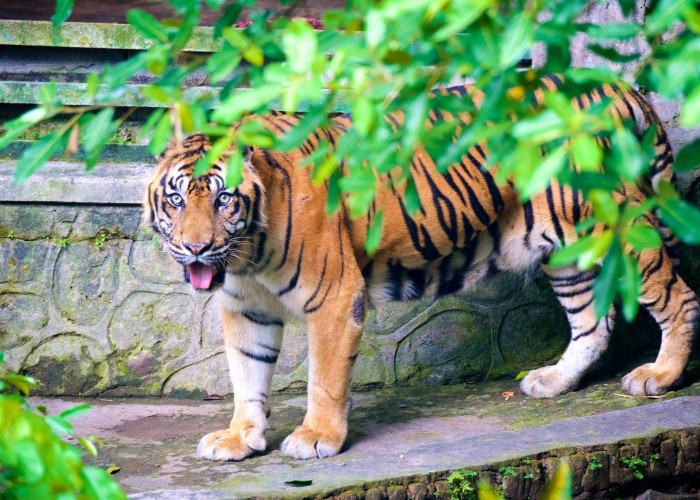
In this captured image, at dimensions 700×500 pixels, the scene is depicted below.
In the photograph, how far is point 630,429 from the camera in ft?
11.7

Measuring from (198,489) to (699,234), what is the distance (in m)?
2.39

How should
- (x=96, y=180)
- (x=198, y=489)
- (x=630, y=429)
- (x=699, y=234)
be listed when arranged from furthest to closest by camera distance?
(x=96, y=180) → (x=630, y=429) → (x=198, y=489) → (x=699, y=234)

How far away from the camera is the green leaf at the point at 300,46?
1200 mm

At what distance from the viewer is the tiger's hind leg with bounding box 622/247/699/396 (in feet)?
13.0

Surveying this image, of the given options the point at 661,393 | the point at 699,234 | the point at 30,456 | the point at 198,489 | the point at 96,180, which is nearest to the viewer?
the point at 699,234

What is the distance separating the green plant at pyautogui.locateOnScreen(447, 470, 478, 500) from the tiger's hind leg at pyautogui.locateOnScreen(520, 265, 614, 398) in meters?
1.04

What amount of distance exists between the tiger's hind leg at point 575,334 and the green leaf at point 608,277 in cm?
288

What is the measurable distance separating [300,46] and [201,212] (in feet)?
6.61

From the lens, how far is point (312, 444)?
3441 millimetres

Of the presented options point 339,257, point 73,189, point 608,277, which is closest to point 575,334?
point 339,257

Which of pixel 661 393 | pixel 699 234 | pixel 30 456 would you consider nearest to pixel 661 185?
pixel 699 234

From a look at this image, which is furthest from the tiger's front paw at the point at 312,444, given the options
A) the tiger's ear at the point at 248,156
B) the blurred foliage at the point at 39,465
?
the blurred foliage at the point at 39,465

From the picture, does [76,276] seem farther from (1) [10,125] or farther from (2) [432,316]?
(1) [10,125]

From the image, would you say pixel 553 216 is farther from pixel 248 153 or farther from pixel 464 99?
pixel 464 99
